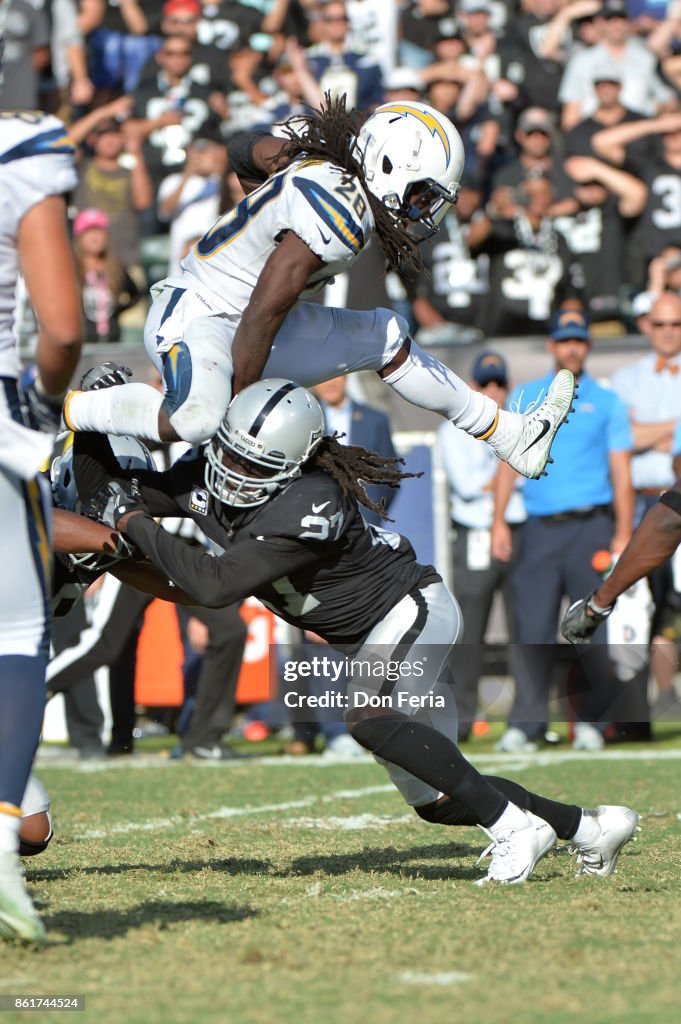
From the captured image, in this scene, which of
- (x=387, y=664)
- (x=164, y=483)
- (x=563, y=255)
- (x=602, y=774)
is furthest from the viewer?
(x=563, y=255)

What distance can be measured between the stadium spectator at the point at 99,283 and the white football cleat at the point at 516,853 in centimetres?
761

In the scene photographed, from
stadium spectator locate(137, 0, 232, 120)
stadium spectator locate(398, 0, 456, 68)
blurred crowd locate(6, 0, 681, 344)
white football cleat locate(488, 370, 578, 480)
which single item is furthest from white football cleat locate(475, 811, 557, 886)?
stadium spectator locate(398, 0, 456, 68)

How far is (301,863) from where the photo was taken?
5.02 meters

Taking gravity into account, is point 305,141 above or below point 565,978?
above

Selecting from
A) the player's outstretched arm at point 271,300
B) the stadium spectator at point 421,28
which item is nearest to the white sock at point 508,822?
the player's outstretched arm at point 271,300

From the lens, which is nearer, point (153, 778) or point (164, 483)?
point (164, 483)

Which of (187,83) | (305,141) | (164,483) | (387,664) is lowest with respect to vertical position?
(387,664)

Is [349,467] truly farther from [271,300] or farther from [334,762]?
[334,762]

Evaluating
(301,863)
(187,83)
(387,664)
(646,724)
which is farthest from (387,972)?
(187,83)

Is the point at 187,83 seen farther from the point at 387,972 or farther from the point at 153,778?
the point at 387,972

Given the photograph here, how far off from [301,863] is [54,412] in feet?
9.13

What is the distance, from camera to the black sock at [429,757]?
442 cm

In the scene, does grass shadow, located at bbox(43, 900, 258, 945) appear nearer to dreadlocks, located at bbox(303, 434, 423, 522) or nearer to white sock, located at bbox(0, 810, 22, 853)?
white sock, located at bbox(0, 810, 22, 853)

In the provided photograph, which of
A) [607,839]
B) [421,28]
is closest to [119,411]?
[607,839]
